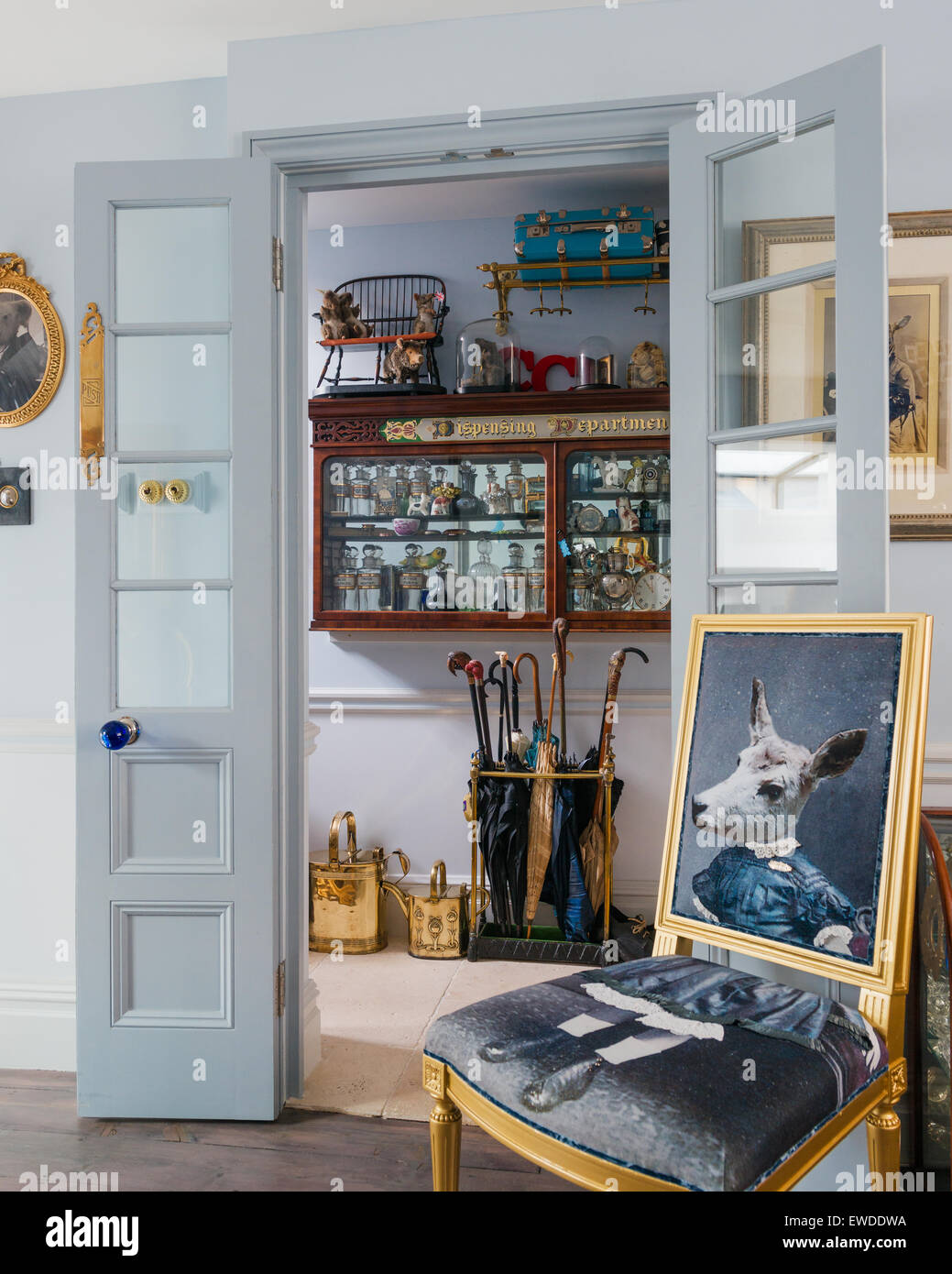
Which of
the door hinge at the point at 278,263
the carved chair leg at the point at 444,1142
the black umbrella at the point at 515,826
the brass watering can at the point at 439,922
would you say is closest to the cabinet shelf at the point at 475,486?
the black umbrella at the point at 515,826

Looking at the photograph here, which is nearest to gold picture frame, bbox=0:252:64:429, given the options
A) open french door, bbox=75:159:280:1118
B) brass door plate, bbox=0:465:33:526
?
brass door plate, bbox=0:465:33:526

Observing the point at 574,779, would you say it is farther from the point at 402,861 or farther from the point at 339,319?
the point at 339,319

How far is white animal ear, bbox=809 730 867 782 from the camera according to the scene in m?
1.59

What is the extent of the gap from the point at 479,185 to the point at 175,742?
240cm

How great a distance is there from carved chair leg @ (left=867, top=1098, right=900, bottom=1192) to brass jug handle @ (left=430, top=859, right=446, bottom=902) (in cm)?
212

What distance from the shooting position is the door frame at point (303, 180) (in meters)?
2.13

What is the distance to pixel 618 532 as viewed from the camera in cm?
360

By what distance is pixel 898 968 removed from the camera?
1.48 meters

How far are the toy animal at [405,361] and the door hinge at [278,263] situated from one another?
1.43 meters

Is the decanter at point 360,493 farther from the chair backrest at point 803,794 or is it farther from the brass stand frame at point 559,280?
the chair backrest at point 803,794

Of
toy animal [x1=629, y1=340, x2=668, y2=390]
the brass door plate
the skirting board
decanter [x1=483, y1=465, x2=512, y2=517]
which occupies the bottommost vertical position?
the skirting board

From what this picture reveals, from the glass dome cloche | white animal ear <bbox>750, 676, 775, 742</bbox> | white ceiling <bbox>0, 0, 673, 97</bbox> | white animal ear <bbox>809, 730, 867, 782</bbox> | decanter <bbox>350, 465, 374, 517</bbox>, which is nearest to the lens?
white animal ear <bbox>809, 730, 867, 782</bbox>

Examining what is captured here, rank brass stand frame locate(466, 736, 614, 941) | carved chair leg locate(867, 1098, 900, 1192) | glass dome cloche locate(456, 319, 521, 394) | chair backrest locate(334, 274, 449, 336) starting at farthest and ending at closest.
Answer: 1. chair backrest locate(334, 274, 449, 336)
2. glass dome cloche locate(456, 319, 521, 394)
3. brass stand frame locate(466, 736, 614, 941)
4. carved chair leg locate(867, 1098, 900, 1192)

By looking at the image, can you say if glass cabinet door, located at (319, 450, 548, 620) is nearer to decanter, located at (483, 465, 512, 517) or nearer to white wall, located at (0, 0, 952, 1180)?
decanter, located at (483, 465, 512, 517)
